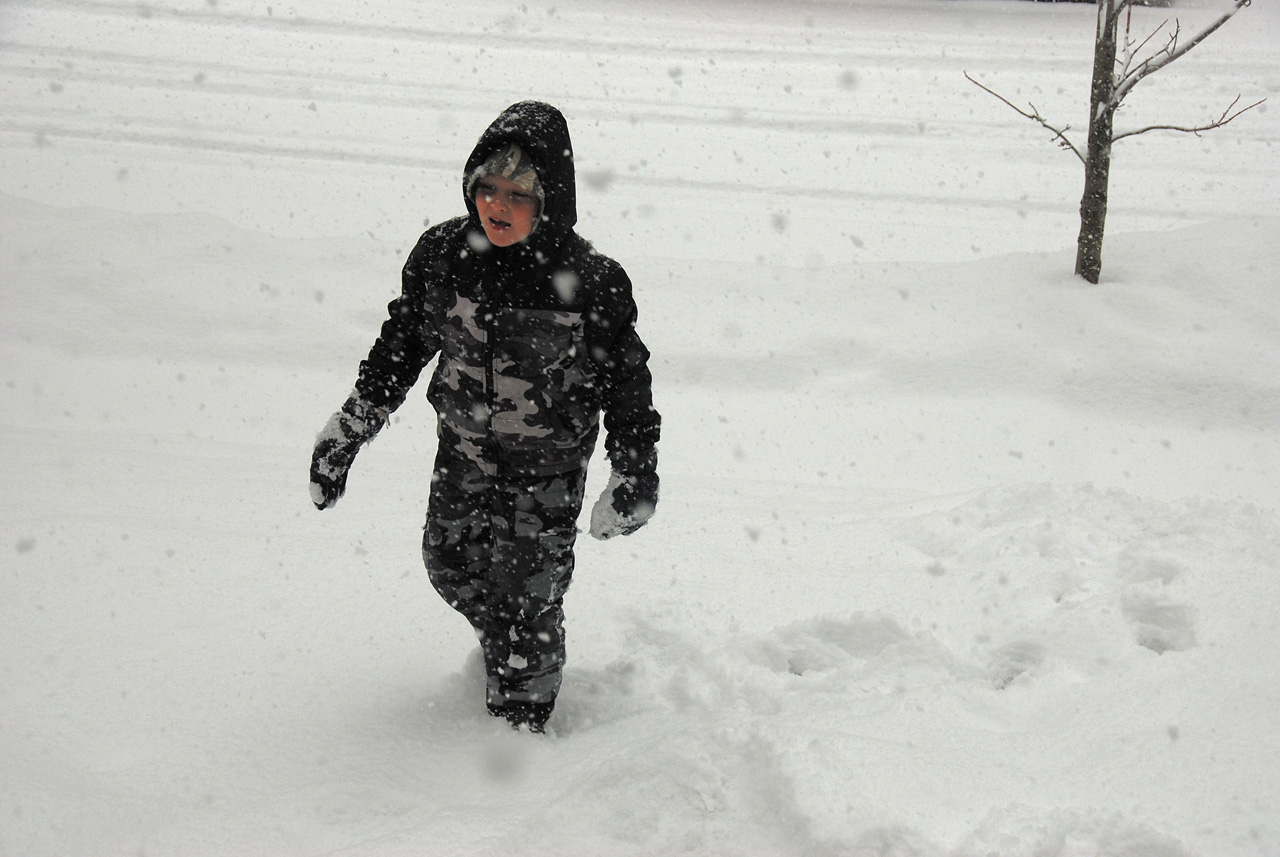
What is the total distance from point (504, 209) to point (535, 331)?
31 centimetres

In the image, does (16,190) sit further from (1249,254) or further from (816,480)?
(1249,254)

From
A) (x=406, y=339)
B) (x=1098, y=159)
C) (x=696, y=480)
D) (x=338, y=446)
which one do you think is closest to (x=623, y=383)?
(x=406, y=339)

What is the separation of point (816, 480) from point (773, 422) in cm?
55

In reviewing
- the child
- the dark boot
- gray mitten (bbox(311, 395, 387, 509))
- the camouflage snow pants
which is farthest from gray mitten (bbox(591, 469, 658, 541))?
gray mitten (bbox(311, 395, 387, 509))

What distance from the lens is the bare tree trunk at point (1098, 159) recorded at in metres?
5.93

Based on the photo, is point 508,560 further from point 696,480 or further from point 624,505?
point 696,480

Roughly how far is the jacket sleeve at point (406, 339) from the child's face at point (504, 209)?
0.75 ft

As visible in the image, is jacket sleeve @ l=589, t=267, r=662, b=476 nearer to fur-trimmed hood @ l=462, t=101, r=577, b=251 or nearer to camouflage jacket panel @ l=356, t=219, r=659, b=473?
camouflage jacket panel @ l=356, t=219, r=659, b=473

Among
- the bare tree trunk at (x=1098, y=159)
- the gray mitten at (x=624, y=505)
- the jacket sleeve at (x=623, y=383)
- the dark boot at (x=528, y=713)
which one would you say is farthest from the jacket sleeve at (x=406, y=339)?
the bare tree trunk at (x=1098, y=159)

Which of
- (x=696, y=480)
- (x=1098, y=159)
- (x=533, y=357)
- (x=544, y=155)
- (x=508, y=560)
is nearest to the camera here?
(x=544, y=155)

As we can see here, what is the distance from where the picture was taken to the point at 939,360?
551cm

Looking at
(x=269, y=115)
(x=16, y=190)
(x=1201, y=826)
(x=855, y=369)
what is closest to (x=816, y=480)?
(x=855, y=369)

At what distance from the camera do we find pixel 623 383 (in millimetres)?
2547

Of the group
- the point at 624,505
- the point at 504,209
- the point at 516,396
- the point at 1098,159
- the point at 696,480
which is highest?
the point at 504,209
